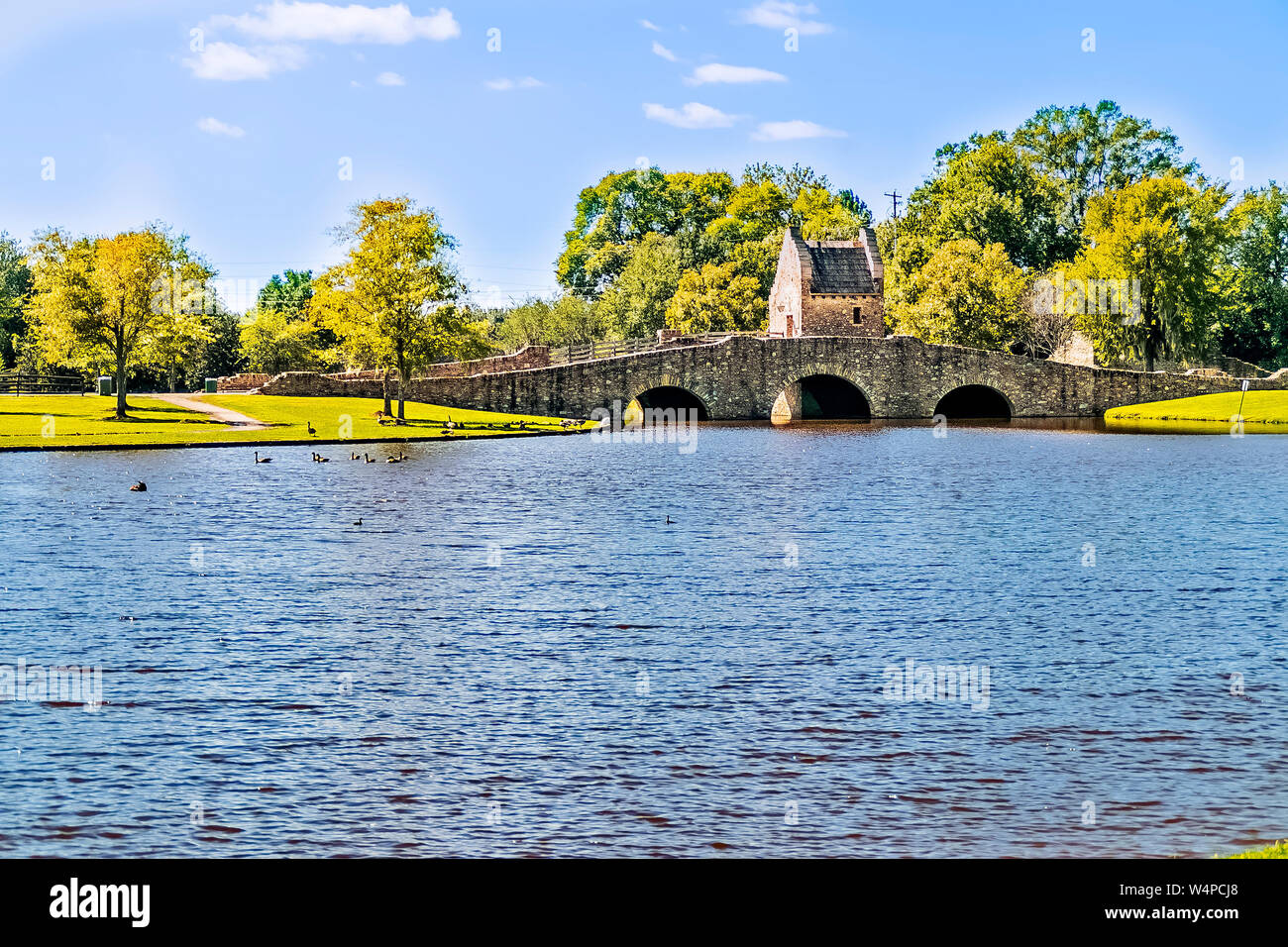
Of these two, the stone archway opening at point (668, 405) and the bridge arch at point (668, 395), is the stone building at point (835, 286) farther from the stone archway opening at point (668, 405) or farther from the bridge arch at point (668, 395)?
the bridge arch at point (668, 395)

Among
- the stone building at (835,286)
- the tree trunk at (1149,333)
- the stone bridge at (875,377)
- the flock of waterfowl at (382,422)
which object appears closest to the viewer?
the flock of waterfowl at (382,422)

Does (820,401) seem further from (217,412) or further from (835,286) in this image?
(217,412)

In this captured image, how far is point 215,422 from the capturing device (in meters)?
70.0

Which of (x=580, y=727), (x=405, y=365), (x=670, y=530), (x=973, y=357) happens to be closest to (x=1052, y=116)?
(x=973, y=357)

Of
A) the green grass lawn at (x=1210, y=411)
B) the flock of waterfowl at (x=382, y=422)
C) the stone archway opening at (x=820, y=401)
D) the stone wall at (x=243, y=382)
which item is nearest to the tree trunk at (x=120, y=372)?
the flock of waterfowl at (x=382, y=422)

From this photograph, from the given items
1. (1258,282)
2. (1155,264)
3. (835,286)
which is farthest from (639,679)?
(1258,282)

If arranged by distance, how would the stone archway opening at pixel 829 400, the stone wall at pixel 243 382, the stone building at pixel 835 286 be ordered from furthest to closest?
the stone archway opening at pixel 829 400
the stone building at pixel 835 286
the stone wall at pixel 243 382

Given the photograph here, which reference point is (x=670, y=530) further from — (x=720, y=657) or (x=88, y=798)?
(x=88, y=798)

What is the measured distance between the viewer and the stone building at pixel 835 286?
11262cm

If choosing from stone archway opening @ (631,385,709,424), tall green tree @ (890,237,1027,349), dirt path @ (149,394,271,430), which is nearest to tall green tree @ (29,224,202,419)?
dirt path @ (149,394,271,430)

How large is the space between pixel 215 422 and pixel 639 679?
5477 cm

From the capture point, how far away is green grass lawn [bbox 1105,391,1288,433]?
8962cm

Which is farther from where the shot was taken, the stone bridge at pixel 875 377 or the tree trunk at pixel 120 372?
the stone bridge at pixel 875 377

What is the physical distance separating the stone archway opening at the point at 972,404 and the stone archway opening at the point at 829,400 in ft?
22.7
